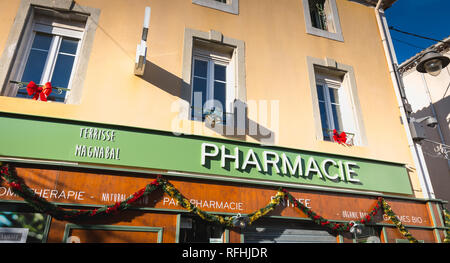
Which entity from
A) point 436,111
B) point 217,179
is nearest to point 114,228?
point 217,179

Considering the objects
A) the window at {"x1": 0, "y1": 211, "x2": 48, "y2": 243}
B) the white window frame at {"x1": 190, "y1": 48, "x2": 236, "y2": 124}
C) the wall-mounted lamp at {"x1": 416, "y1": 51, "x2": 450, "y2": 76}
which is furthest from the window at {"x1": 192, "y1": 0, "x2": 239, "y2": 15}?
the window at {"x1": 0, "y1": 211, "x2": 48, "y2": 243}

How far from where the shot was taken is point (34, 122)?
4.40 meters

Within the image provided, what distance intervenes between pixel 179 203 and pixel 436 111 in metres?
9.59

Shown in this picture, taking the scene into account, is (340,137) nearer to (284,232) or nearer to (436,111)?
(284,232)

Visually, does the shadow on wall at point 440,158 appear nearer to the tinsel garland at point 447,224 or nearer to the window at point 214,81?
the tinsel garland at point 447,224

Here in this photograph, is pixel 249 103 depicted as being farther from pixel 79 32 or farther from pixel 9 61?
pixel 9 61

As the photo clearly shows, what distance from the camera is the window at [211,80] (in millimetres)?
5625

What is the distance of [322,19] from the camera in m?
7.82

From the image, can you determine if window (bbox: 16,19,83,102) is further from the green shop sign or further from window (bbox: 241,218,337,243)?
window (bbox: 241,218,337,243)

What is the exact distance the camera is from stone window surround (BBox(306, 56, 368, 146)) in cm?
621

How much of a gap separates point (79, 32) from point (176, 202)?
3313 mm

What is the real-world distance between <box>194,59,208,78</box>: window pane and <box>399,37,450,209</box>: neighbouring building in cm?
728

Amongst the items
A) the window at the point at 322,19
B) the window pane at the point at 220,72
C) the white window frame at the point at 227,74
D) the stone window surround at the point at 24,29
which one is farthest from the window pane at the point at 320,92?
the stone window surround at the point at 24,29
